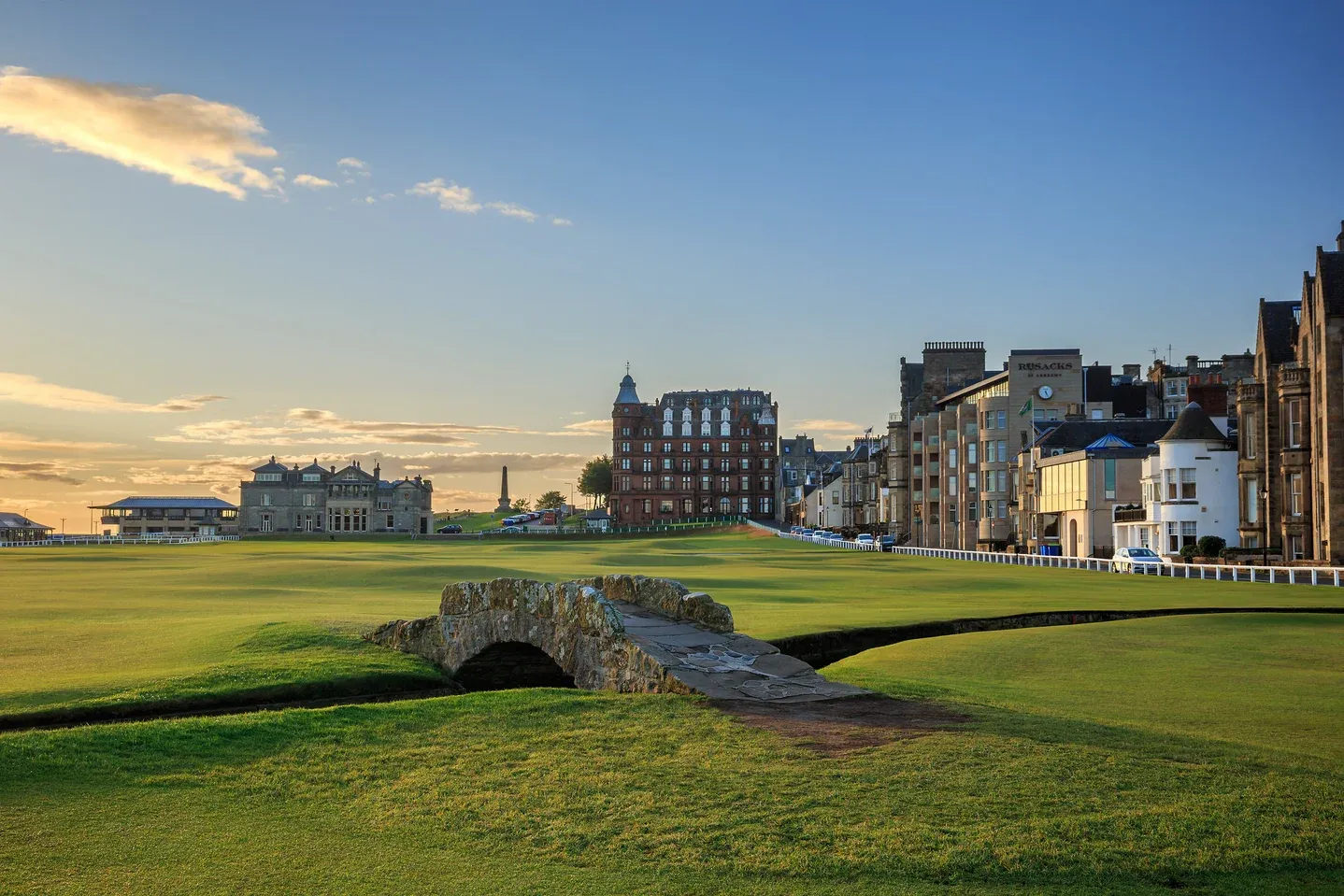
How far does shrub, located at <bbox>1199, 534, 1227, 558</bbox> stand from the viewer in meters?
63.8

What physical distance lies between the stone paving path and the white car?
45.5 meters

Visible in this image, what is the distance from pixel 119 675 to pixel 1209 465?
64.4 m

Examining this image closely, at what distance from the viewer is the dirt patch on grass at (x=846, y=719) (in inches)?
Result: 493

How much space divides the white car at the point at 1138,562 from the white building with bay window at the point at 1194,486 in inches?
298

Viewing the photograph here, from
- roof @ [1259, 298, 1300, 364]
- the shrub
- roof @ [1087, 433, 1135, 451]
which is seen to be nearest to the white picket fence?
the shrub

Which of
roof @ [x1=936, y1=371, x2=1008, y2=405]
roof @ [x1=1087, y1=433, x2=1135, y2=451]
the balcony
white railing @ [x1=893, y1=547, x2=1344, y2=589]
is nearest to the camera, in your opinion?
white railing @ [x1=893, y1=547, x2=1344, y2=589]

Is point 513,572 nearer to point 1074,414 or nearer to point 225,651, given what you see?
point 225,651

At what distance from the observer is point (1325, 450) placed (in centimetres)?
5444

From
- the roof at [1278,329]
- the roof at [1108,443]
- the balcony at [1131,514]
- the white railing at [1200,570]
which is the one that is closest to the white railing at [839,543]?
the roof at [1108,443]

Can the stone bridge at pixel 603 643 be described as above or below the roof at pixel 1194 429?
below

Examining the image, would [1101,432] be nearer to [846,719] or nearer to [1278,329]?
[1278,329]

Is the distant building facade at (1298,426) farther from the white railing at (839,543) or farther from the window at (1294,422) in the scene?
the white railing at (839,543)

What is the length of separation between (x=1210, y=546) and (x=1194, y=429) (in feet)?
25.3

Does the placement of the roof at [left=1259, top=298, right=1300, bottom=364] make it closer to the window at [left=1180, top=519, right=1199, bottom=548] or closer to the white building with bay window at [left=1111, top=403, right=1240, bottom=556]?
the white building with bay window at [left=1111, top=403, right=1240, bottom=556]
